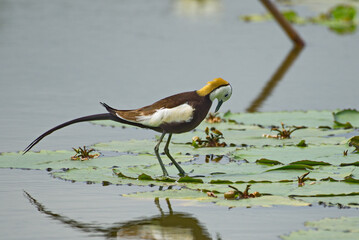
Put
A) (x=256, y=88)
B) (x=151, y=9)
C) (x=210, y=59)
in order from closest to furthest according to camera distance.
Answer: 1. (x=256, y=88)
2. (x=210, y=59)
3. (x=151, y=9)

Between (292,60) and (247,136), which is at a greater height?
(292,60)

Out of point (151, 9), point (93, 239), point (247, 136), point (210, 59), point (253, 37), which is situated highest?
point (151, 9)

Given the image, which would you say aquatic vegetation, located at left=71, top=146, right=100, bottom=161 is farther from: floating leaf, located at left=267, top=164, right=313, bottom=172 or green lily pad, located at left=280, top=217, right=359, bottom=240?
green lily pad, located at left=280, top=217, right=359, bottom=240

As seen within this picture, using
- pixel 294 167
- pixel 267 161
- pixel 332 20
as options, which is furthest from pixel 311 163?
pixel 332 20

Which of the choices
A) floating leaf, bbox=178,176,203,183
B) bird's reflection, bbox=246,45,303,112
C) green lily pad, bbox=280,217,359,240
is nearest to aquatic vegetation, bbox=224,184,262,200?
floating leaf, bbox=178,176,203,183

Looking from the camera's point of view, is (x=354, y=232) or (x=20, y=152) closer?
(x=354, y=232)

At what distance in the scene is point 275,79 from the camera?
11312mm

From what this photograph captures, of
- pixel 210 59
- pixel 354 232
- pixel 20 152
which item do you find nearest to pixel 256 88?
pixel 210 59

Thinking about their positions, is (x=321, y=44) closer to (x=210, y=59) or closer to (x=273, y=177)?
(x=210, y=59)

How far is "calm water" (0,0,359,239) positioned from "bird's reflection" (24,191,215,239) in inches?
0.8

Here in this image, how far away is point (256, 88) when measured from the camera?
34.3 feet

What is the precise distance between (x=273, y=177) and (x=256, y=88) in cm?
520

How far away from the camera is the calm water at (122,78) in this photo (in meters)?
4.66

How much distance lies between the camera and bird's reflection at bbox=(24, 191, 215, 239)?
428 centimetres
